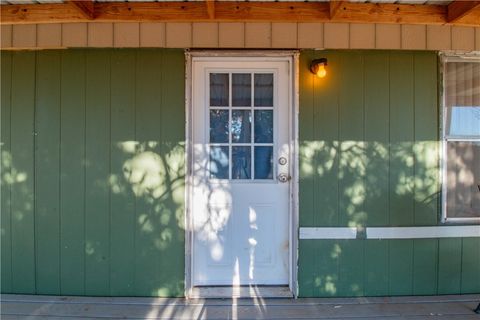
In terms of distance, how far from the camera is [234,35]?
2.76 m

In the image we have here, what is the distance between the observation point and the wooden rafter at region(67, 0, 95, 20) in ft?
8.20

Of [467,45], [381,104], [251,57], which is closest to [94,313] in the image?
[251,57]

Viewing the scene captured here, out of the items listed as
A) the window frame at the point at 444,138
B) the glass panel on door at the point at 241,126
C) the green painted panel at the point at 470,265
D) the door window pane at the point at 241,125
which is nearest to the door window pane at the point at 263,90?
the glass panel on door at the point at 241,126

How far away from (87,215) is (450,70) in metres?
3.20

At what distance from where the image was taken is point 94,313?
8.41 ft

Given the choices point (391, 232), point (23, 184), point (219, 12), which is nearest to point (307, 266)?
point (391, 232)

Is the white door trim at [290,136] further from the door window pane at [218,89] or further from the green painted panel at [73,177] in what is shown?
the green painted panel at [73,177]

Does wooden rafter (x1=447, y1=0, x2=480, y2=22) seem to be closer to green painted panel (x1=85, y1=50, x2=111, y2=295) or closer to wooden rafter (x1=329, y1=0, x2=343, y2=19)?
wooden rafter (x1=329, y1=0, x2=343, y2=19)

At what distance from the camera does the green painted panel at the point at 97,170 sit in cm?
281

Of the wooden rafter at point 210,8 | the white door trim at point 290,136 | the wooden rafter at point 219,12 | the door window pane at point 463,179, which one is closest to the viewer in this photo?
the wooden rafter at point 210,8

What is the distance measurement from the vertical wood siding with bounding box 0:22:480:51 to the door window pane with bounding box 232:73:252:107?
0.24 meters

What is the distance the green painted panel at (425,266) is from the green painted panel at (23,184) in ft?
10.2

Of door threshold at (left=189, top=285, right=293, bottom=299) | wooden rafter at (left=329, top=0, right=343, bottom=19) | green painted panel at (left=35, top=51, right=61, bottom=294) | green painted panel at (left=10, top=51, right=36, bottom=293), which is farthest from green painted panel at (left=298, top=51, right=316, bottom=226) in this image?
green painted panel at (left=10, top=51, right=36, bottom=293)

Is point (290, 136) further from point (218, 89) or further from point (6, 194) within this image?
point (6, 194)
